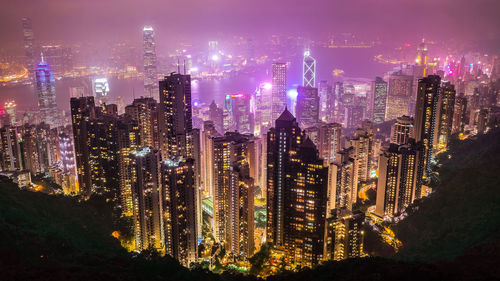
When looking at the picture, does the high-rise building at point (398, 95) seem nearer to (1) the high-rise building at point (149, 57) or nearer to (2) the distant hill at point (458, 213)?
(2) the distant hill at point (458, 213)

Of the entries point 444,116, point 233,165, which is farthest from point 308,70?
point 233,165

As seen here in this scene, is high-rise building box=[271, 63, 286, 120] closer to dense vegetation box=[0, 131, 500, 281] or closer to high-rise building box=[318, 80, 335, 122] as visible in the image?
high-rise building box=[318, 80, 335, 122]

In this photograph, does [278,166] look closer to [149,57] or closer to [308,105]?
[308,105]

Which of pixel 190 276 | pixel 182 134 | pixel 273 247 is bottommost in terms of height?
pixel 273 247

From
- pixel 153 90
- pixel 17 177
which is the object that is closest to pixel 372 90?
pixel 153 90

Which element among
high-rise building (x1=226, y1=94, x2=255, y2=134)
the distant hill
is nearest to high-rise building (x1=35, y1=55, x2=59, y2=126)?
high-rise building (x1=226, y1=94, x2=255, y2=134)

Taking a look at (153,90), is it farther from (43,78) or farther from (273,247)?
(273,247)
